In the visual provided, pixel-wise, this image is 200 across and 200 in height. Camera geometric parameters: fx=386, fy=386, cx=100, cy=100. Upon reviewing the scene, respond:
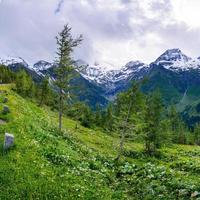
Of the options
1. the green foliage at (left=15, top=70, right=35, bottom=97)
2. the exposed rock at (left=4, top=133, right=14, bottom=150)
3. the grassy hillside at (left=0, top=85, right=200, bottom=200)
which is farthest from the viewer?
the green foliage at (left=15, top=70, right=35, bottom=97)

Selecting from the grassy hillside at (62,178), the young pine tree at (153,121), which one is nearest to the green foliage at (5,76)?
the young pine tree at (153,121)

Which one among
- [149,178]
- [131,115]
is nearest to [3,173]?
[149,178]

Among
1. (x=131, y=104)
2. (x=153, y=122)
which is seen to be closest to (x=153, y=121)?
(x=153, y=122)

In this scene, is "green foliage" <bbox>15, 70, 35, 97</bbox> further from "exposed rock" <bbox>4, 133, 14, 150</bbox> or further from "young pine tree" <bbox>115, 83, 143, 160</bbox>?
"exposed rock" <bbox>4, 133, 14, 150</bbox>

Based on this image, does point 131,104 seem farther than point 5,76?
No

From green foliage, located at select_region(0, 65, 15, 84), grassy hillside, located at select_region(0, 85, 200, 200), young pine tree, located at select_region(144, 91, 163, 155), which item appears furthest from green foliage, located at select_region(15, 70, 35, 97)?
grassy hillside, located at select_region(0, 85, 200, 200)

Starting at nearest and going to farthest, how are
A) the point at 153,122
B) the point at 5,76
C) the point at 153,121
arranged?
the point at 153,122 < the point at 153,121 < the point at 5,76

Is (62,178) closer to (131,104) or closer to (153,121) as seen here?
(131,104)

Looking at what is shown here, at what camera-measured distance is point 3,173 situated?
2059 cm

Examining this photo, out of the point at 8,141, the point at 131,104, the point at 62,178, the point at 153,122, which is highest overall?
the point at 131,104

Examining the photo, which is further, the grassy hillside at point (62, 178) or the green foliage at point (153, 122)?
the green foliage at point (153, 122)

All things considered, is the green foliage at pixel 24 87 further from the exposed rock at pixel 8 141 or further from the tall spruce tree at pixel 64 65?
the exposed rock at pixel 8 141

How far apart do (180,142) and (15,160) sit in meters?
102

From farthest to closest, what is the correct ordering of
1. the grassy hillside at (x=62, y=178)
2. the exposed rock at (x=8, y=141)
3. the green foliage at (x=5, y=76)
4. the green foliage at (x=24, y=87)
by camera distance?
1. the green foliage at (x=5, y=76)
2. the green foliage at (x=24, y=87)
3. the exposed rock at (x=8, y=141)
4. the grassy hillside at (x=62, y=178)
